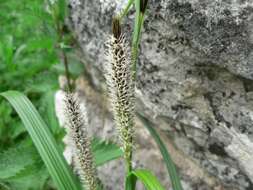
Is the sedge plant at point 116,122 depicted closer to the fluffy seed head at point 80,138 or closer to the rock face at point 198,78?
the fluffy seed head at point 80,138

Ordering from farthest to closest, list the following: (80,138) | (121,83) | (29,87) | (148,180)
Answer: (29,87) < (80,138) < (148,180) < (121,83)

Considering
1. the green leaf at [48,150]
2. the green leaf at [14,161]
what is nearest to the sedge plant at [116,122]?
the green leaf at [48,150]

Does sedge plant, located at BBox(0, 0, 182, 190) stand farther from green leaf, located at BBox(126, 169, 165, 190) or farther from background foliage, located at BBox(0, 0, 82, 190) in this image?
background foliage, located at BBox(0, 0, 82, 190)

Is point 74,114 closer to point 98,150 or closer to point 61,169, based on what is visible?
point 61,169

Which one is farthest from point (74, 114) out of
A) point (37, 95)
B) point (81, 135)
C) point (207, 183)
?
point (37, 95)

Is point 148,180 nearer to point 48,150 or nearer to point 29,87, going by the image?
point 48,150

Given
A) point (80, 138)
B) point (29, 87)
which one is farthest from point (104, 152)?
point (29, 87)
